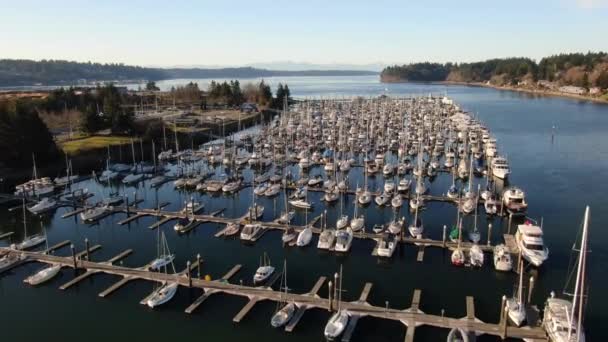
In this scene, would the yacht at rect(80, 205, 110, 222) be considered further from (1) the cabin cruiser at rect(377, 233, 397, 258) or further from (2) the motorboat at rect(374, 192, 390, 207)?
(1) the cabin cruiser at rect(377, 233, 397, 258)

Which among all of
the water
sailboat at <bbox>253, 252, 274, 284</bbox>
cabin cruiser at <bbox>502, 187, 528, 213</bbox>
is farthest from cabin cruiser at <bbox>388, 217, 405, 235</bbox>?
cabin cruiser at <bbox>502, 187, 528, 213</bbox>

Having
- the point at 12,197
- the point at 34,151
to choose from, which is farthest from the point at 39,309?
the point at 34,151

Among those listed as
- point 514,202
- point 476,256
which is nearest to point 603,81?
point 514,202

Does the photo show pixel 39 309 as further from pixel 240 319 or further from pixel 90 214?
pixel 90 214

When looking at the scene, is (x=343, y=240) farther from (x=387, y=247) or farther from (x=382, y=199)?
(x=382, y=199)

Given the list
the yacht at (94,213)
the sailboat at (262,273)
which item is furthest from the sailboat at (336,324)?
the yacht at (94,213)

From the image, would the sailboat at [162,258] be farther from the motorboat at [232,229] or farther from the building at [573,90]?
the building at [573,90]
